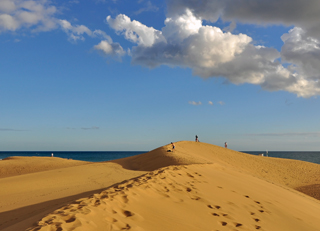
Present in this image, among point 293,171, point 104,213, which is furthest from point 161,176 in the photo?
point 293,171

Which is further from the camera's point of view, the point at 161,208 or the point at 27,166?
the point at 27,166

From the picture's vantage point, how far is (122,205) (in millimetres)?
5191

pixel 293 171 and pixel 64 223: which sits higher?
pixel 64 223

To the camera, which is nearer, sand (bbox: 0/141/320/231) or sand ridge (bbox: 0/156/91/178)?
sand (bbox: 0/141/320/231)

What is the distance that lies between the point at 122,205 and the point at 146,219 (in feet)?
2.34

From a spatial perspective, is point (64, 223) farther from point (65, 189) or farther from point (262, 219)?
point (65, 189)

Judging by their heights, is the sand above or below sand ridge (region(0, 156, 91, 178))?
above

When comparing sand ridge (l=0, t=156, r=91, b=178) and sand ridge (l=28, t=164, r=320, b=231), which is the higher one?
sand ridge (l=28, t=164, r=320, b=231)

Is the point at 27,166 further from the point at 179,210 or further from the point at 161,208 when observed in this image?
the point at 179,210

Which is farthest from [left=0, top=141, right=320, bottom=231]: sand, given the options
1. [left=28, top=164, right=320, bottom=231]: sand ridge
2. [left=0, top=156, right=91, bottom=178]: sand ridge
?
[left=0, top=156, right=91, bottom=178]: sand ridge

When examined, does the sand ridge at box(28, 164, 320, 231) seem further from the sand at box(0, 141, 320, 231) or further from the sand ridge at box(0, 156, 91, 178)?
the sand ridge at box(0, 156, 91, 178)

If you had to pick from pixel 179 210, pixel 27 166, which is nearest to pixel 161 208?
pixel 179 210

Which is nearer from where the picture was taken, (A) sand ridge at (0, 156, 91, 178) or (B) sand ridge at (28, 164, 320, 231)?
(B) sand ridge at (28, 164, 320, 231)

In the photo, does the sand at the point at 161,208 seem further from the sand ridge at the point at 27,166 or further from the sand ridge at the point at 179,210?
the sand ridge at the point at 27,166
